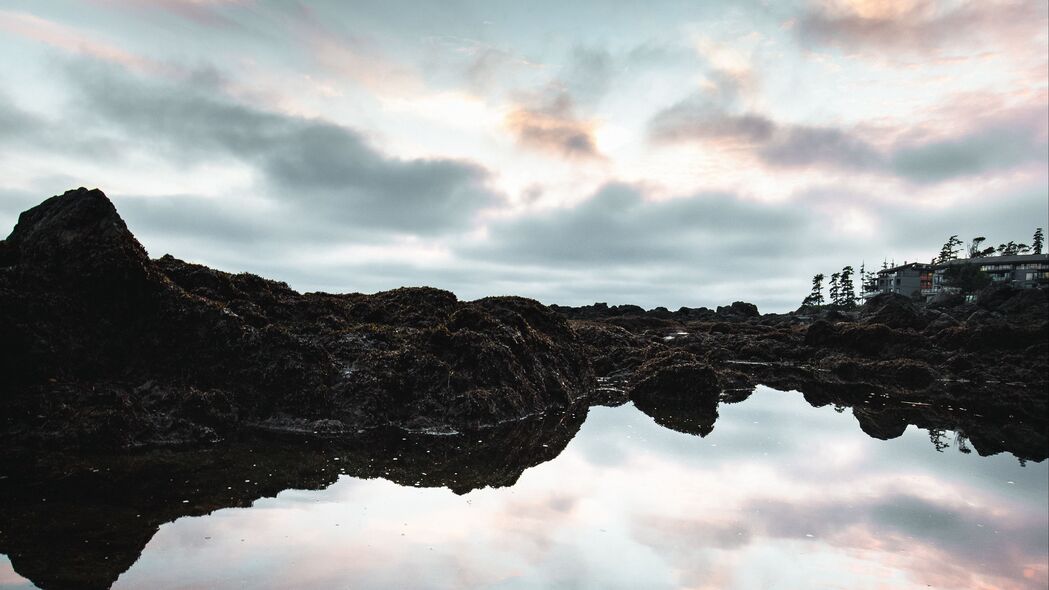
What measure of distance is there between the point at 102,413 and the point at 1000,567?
45.0ft

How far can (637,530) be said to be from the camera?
7.19 metres

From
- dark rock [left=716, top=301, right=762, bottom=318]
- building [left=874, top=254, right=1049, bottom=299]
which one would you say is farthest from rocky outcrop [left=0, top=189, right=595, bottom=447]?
building [left=874, top=254, right=1049, bottom=299]

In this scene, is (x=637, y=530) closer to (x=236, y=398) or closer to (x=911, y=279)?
(x=236, y=398)

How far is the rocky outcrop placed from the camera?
411 inches

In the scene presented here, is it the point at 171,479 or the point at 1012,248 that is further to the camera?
the point at 1012,248

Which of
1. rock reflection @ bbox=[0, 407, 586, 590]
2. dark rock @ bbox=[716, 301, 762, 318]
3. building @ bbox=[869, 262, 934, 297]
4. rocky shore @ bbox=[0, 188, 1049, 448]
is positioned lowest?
rock reflection @ bbox=[0, 407, 586, 590]

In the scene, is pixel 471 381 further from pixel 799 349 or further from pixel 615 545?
pixel 799 349

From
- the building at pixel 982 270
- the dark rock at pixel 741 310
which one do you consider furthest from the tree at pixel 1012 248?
the dark rock at pixel 741 310

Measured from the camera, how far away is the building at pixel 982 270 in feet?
382

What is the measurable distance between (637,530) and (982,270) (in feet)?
486

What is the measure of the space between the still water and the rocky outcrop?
3.37 metres

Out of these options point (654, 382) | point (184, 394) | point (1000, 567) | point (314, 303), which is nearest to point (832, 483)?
point (1000, 567)

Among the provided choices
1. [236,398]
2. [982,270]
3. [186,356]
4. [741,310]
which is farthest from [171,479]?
[982,270]

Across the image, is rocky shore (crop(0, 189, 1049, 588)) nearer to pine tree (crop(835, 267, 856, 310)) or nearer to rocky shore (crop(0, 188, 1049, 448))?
rocky shore (crop(0, 188, 1049, 448))
